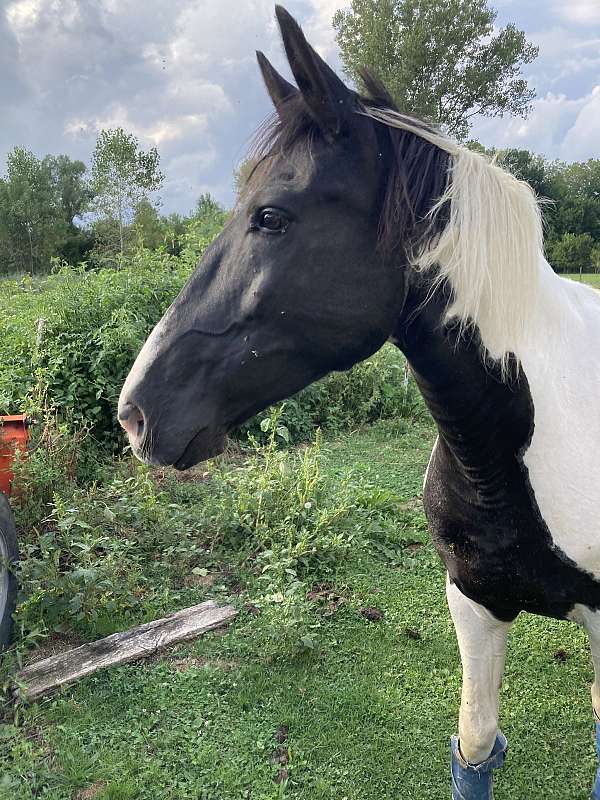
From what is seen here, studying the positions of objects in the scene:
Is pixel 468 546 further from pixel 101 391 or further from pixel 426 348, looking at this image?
pixel 101 391

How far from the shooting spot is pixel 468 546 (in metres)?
1.50

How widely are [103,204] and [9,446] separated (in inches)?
1000

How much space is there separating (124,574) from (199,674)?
0.86 m

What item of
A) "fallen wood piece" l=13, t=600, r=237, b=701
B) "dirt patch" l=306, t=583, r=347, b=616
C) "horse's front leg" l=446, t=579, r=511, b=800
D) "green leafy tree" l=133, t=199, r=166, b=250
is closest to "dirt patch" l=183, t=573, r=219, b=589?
"fallen wood piece" l=13, t=600, r=237, b=701

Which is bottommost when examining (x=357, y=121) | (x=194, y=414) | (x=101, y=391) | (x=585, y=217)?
(x=101, y=391)

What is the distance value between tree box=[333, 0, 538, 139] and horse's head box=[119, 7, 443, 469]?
22.6m

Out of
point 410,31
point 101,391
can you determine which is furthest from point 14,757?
point 410,31

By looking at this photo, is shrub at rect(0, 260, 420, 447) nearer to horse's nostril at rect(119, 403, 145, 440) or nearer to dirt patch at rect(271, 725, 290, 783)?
dirt patch at rect(271, 725, 290, 783)

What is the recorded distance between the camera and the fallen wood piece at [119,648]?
2594 millimetres

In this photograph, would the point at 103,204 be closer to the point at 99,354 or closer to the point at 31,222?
the point at 31,222

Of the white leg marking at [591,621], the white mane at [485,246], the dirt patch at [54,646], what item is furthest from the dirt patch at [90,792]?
the white mane at [485,246]

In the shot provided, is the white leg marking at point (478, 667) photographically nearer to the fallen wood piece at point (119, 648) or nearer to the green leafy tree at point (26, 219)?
the fallen wood piece at point (119, 648)

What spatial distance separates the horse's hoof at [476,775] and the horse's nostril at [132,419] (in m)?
1.58

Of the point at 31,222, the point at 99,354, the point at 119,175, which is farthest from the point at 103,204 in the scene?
the point at 99,354
